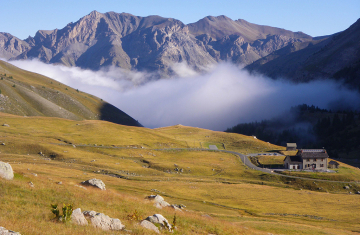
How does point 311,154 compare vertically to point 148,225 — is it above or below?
above

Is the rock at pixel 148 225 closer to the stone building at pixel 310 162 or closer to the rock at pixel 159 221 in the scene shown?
the rock at pixel 159 221

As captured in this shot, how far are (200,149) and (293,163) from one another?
47.9m

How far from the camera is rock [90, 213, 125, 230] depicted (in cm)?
2845

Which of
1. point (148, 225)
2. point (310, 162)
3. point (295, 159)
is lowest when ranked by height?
point (148, 225)

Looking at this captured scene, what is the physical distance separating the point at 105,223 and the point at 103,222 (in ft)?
0.68

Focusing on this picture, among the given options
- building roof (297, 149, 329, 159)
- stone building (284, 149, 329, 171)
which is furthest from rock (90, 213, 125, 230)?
building roof (297, 149, 329, 159)

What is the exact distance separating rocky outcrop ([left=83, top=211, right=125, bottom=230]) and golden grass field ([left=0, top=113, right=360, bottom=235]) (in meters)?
1.15

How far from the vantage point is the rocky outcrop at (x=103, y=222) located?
28484 millimetres

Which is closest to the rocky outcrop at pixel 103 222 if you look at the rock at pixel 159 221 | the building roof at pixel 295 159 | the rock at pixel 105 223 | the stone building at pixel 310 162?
the rock at pixel 105 223

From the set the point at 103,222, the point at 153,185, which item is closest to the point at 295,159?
the point at 153,185

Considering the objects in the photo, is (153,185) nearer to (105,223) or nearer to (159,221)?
(159,221)

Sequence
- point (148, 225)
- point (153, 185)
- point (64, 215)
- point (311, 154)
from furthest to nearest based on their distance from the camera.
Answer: point (311, 154) → point (153, 185) → point (148, 225) → point (64, 215)

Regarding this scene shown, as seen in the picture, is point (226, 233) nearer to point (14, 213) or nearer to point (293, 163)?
Result: point (14, 213)

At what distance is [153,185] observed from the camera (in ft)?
279
